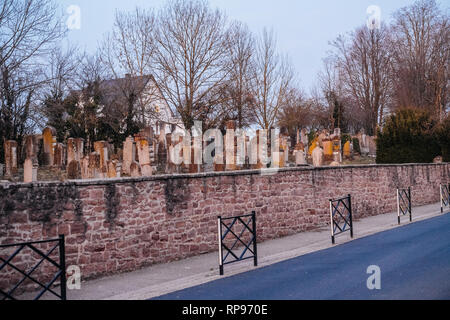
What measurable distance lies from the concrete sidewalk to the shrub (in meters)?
15.7

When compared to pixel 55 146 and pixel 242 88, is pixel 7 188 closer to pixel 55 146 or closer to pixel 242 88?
pixel 55 146

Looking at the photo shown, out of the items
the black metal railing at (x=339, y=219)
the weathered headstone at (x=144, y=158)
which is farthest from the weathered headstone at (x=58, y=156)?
the black metal railing at (x=339, y=219)

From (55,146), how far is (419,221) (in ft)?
52.2

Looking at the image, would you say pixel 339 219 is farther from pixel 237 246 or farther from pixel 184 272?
pixel 184 272

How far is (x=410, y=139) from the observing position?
2952 cm

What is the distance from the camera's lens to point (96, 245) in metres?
9.70

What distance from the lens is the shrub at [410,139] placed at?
1141 inches

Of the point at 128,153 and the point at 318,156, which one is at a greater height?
the point at 128,153

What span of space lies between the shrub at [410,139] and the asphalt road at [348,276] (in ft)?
57.1

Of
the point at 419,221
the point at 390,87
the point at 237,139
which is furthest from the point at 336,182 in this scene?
the point at 390,87

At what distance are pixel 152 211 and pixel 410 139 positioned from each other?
75.1 ft

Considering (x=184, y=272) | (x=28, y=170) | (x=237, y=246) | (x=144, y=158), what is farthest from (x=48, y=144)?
(x=184, y=272)

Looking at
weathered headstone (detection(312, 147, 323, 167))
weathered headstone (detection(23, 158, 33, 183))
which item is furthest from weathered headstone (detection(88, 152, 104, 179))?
weathered headstone (detection(312, 147, 323, 167))

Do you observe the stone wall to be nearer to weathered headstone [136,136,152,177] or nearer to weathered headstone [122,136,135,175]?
weathered headstone [136,136,152,177]
